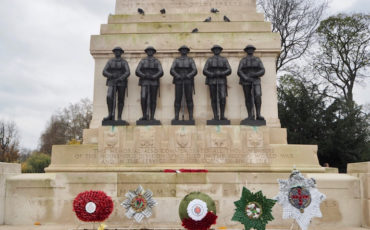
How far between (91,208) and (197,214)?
2.49 meters

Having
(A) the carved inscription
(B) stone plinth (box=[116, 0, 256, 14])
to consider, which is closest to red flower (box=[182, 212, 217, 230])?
(A) the carved inscription

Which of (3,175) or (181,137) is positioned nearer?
(3,175)

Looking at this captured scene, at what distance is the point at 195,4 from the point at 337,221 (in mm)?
10128

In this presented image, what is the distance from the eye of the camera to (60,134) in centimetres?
4850

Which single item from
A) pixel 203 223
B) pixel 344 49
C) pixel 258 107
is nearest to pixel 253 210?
pixel 203 223

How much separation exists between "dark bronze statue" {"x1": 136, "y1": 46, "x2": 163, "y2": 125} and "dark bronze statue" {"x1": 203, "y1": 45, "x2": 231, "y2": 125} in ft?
5.45

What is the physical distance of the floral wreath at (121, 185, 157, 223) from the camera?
8203mm

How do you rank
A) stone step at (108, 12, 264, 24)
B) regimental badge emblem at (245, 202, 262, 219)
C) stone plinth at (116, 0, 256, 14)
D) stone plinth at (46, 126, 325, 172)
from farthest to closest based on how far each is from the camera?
stone plinth at (116, 0, 256, 14) → stone step at (108, 12, 264, 24) → stone plinth at (46, 126, 325, 172) → regimental badge emblem at (245, 202, 262, 219)

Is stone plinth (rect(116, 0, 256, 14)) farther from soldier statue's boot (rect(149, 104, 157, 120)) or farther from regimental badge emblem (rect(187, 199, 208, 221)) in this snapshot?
regimental badge emblem (rect(187, 199, 208, 221))

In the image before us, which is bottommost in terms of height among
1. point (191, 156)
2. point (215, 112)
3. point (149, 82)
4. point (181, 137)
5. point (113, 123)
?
point (191, 156)

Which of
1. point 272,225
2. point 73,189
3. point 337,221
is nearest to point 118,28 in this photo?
point 73,189

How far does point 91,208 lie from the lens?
26.2 ft

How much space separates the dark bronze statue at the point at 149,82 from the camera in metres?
12.6

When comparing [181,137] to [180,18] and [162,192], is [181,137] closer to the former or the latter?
[162,192]
